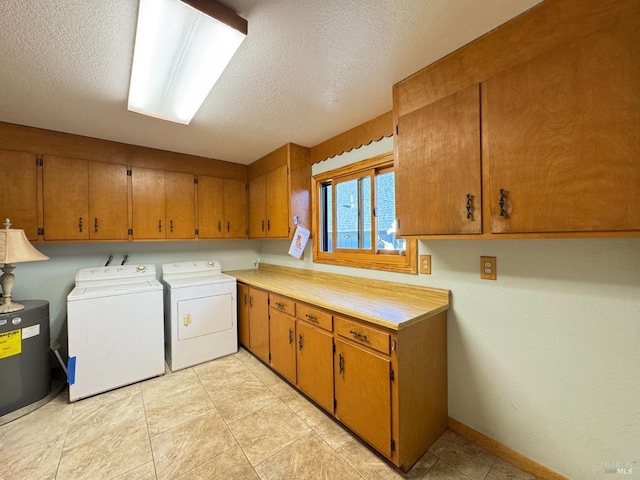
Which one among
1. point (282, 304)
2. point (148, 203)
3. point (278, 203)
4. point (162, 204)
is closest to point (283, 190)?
point (278, 203)

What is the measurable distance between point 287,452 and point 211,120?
2.49 m

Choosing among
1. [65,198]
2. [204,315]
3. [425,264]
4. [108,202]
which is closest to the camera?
[425,264]

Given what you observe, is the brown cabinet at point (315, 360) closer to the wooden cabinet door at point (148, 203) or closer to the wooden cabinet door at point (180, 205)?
the wooden cabinet door at point (180, 205)

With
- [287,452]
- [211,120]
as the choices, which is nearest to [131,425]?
[287,452]

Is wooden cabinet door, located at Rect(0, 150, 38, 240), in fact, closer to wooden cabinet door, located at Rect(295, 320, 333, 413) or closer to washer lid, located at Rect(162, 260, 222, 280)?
washer lid, located at Rect(162, 260, 222, 280)

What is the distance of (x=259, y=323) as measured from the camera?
2.72 metres

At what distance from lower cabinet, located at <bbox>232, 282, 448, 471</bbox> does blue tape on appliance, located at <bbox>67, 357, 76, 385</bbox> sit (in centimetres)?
177

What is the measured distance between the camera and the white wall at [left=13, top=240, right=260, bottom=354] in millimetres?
2538

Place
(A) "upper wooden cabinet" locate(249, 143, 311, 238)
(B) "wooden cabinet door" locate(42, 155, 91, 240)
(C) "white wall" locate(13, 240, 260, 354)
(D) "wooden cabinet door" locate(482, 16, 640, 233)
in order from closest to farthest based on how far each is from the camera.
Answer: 1. (D) "wooden cabinet door" locate(482, 16, 640, 233)
2. (B) "wooden cabinet door" locate(42, 155, 91, 240)
3. (C) "white wall" locate(13, 240, 260, 354)
4. (A) "upper wooden cabinet" locate(249, 143, 311, 238)

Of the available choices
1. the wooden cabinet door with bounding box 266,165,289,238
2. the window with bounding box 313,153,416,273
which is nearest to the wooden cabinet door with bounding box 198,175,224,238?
the wooden cabinet door with bounding box 266,165,289,238

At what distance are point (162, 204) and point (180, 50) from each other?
2.05m

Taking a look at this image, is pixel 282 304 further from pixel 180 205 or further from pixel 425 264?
pixel 180 205

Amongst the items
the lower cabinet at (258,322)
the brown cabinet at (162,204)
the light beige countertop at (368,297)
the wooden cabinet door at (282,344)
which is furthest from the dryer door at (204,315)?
the brown cabinet at (162,204)

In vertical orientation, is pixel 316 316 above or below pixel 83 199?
below
